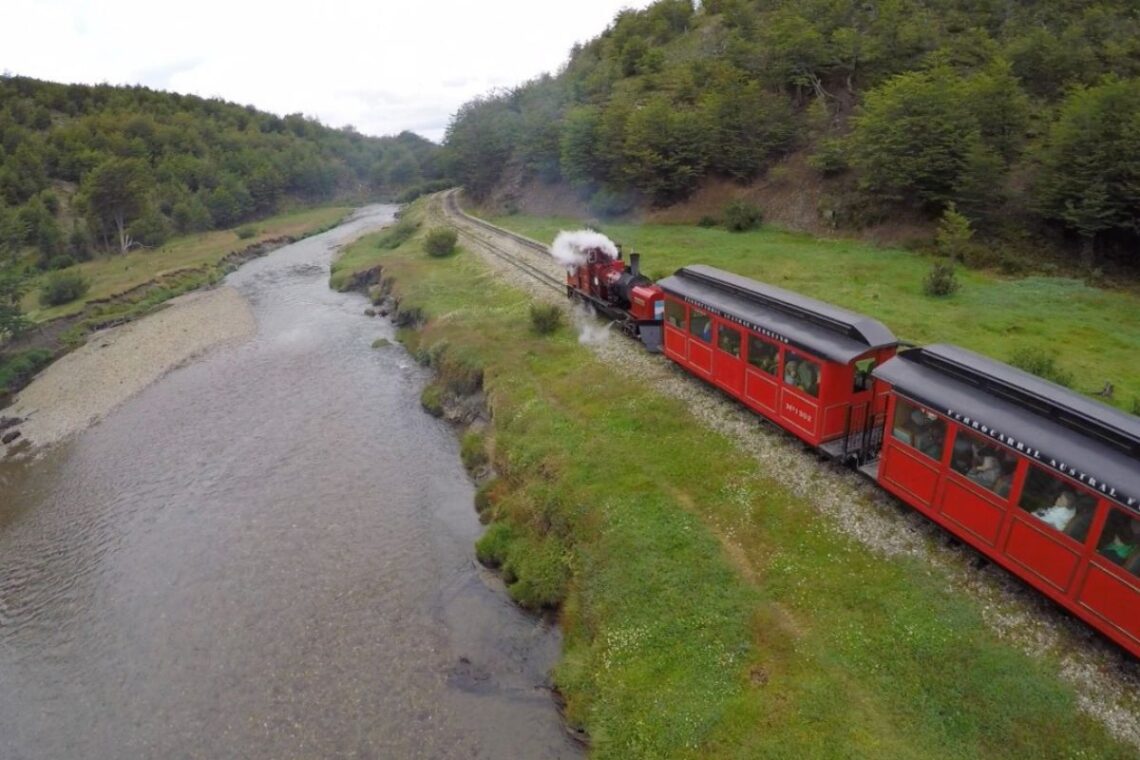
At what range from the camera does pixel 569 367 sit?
2541 cm

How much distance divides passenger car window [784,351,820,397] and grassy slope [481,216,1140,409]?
9028 mm

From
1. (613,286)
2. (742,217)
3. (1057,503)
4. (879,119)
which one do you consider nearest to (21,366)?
(613,286)

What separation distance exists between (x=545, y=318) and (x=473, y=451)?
27.5 ft

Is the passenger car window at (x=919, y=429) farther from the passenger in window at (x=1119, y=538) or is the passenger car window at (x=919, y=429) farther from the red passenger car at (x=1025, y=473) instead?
the passenger in window at (x=1119, y=538)

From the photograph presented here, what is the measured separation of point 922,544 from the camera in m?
13.8

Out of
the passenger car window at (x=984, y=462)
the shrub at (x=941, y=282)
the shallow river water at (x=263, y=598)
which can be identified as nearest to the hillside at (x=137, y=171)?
the shallow river water at (x=263, y=598)

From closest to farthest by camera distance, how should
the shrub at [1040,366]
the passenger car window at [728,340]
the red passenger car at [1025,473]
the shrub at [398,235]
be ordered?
the red passenger car at [1025,473] → the passenger car window at [728,340] → the shrub at [1040,366] → the shrub at [398,235]

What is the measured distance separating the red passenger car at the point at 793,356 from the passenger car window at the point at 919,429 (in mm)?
1650

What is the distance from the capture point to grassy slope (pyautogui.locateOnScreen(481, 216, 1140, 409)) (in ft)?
73.0

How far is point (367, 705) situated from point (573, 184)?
5144cm

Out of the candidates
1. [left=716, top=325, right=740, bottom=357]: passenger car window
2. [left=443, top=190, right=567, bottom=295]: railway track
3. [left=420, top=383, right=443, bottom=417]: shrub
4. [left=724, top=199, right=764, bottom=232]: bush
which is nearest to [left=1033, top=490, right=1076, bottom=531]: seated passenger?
[left=716, top=325, right=740, bottom=357]: passenger car window

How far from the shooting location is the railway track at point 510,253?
36.6m

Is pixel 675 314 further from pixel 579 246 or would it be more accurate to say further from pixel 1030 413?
pixel 1030 413

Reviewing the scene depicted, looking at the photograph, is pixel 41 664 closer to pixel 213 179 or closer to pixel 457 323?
pixel 457 323
